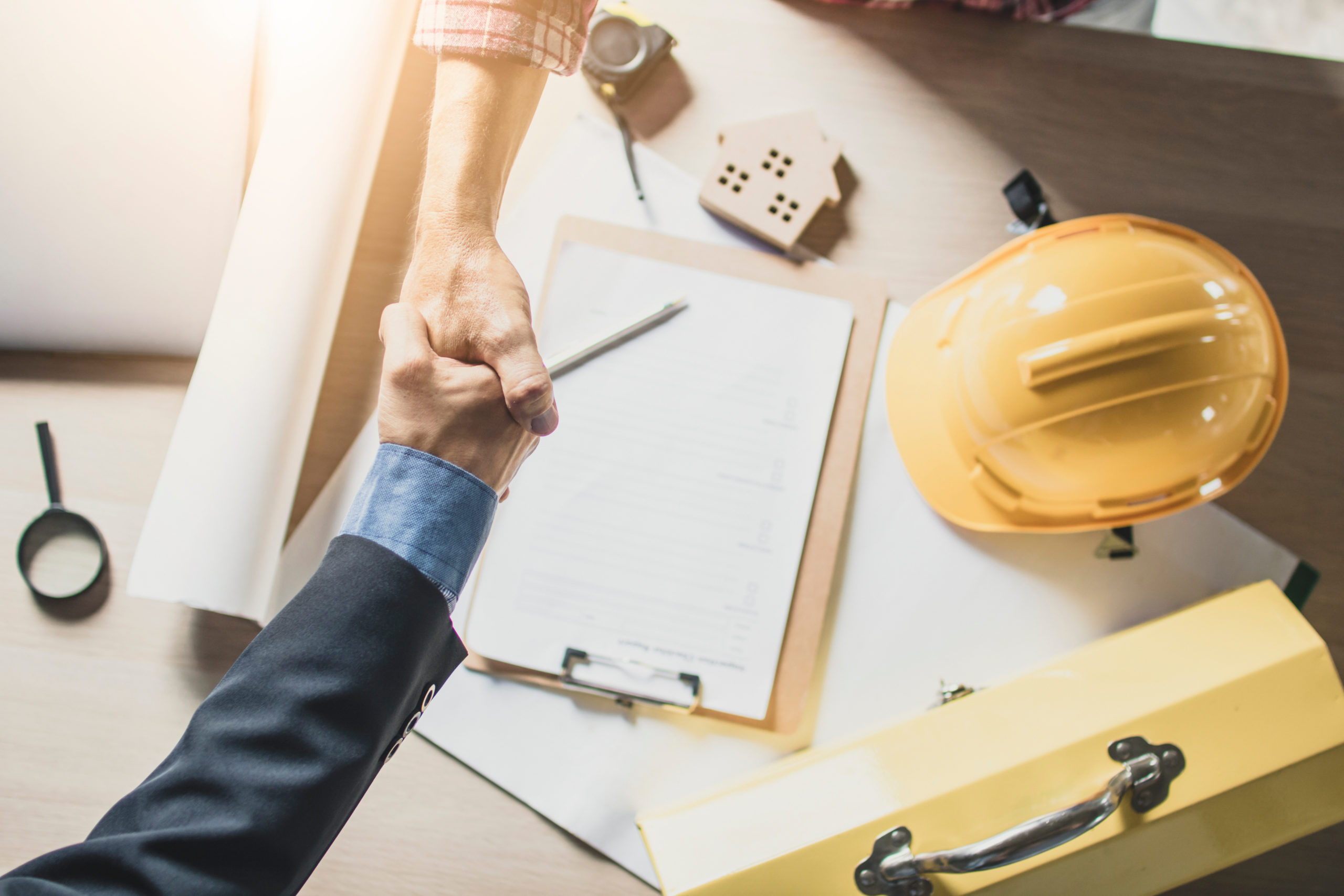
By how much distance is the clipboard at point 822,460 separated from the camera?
1.88 feet

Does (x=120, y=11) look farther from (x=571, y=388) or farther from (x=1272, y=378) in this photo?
(x=1272, y=378)

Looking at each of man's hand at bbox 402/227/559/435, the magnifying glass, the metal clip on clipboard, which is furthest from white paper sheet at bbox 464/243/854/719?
the magnifying glass

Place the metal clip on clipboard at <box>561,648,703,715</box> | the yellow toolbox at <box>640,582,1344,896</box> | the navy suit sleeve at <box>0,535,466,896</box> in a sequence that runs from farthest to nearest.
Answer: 1. the metal clip on clipboard at <box>561,648,703,715</box>
2. the yellow toolbox at <box>640,582,1344,896</box>
3. the navy suit sleeve at <box>0,535,466,896</box>

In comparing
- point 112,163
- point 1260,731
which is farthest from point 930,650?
point 112,163

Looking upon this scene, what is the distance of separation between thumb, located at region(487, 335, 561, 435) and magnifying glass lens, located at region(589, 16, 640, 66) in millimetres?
295

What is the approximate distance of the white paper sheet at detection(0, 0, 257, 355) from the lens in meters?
0.54

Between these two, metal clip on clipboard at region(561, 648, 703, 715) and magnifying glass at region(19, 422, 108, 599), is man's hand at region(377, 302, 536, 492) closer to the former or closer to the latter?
metal clip on clipboard at region(561, 648, 703, 715)

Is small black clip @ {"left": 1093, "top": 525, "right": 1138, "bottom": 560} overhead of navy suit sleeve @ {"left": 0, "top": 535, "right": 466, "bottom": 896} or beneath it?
overhead

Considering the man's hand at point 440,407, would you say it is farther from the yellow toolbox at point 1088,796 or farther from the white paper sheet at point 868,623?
the yellow toolbox at point 1088,796

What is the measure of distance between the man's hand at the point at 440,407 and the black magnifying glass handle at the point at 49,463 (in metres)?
0.36

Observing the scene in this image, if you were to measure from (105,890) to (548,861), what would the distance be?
0.32m

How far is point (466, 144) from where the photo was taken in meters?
0.51

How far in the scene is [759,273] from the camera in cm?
61

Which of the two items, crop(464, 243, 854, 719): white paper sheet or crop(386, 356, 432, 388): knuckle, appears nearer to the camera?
crop(386, 356, 432, 388): knuckle
